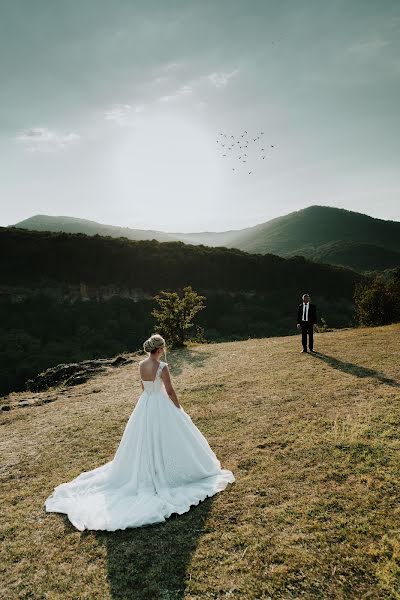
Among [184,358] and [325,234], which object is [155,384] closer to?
[184,358]

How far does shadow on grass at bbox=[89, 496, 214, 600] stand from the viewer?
4.32 meters

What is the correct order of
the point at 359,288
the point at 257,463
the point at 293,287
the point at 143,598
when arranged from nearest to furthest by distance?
the point at 143,598 < the point at 257,463 < the point at 359,288 < the point at 293,287

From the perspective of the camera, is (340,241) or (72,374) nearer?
(72,374)

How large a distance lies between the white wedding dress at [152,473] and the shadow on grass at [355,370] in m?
6.24

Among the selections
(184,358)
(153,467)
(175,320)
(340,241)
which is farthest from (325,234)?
(153,467)

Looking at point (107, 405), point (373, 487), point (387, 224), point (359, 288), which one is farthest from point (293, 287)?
point (387, 224)

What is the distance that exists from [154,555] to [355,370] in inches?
365

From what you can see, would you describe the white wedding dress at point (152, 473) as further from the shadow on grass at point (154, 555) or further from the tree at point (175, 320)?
the tree at point (175, 320)

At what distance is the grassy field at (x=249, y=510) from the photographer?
170 inches

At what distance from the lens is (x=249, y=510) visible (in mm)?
5523

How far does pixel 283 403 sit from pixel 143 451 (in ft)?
15.6

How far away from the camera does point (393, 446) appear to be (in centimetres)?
672

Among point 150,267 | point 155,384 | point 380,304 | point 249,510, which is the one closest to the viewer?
point 249,510

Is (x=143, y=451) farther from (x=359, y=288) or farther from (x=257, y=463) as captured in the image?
(x=359, y=288)
